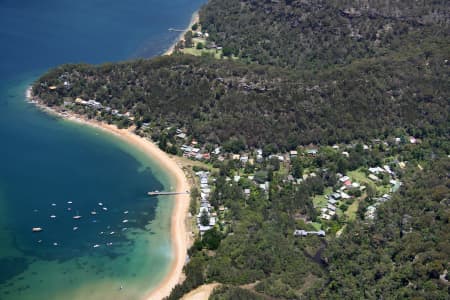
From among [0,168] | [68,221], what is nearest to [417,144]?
[68,221]

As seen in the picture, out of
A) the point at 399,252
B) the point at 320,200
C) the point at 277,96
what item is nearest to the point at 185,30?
the point at 277,96

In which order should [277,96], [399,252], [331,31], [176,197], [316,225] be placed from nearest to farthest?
[399,252] → [316,225] → [176,197] → [277,96] → [331,31]

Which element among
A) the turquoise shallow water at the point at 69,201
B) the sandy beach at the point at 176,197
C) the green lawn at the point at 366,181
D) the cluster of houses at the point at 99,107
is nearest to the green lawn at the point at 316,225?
the green lawn at the point at 366,181

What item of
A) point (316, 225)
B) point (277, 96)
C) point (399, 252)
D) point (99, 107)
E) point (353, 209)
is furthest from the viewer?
point (99, 107)

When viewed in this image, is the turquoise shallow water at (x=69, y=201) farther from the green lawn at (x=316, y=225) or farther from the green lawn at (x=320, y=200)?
the green lawn at (x=320, y=200)

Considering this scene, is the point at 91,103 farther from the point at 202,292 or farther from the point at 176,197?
the point at 202,292

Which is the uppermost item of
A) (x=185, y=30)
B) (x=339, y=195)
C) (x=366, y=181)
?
(x=185, y=30)

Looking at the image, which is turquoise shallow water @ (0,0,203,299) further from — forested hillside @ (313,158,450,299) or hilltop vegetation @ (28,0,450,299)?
forested hillside @ (313,158,450,299)
